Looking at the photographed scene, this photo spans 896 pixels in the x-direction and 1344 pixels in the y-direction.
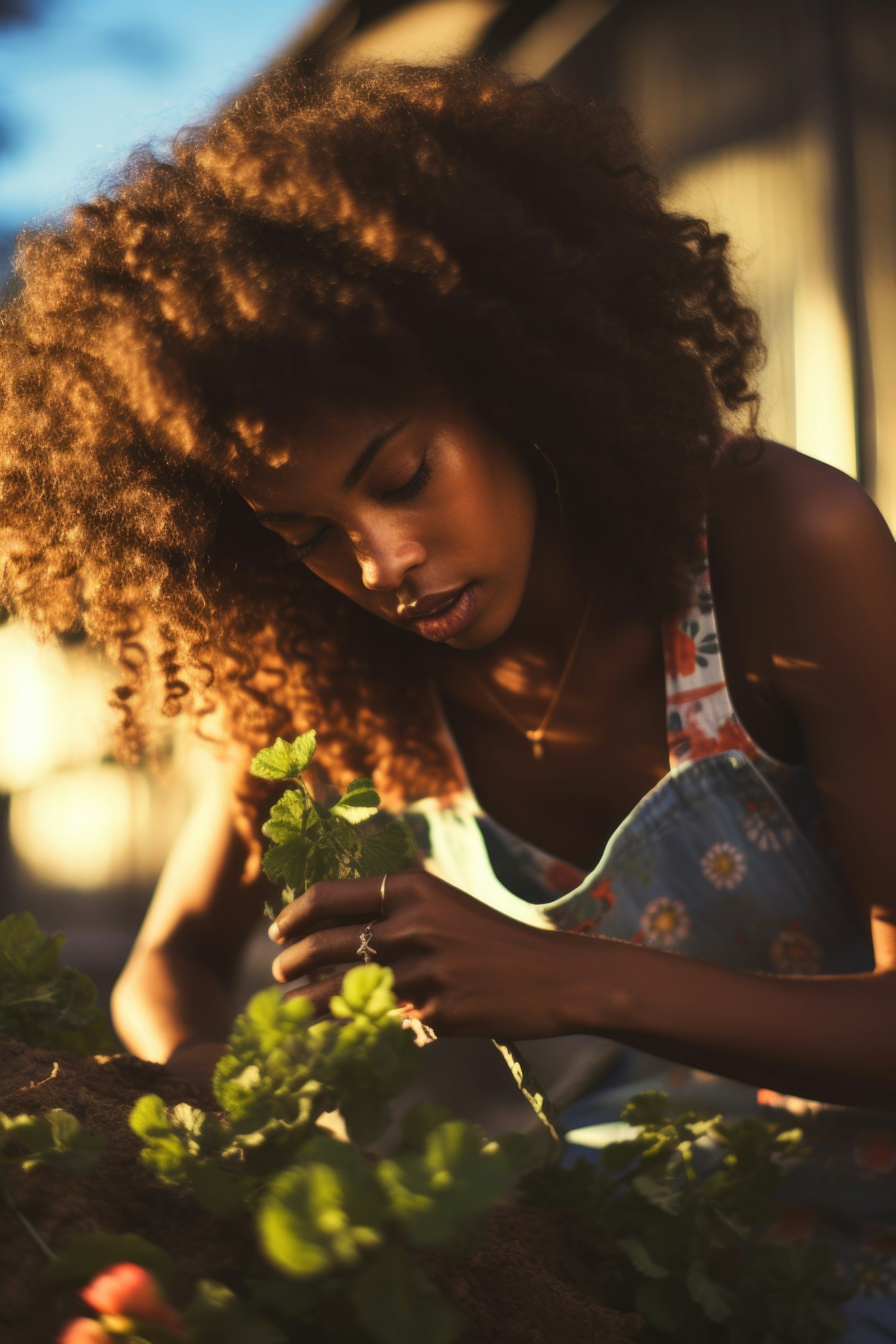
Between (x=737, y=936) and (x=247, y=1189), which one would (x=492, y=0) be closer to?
(x=737, y=936)

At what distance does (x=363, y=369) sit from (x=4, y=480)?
1.95 feet

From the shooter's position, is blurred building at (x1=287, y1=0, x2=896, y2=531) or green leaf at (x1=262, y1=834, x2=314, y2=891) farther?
blurred building at (x1=287, y1=0, x2=896, y2=531)

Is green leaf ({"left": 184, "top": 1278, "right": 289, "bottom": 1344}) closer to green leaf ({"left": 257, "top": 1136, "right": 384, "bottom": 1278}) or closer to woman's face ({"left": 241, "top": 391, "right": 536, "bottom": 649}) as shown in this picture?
green leaf ({"left": 257, "top": 1136, "right": 384, "bottom": 1278})

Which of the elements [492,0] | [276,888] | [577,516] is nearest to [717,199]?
[492,0]

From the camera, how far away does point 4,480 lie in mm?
1492

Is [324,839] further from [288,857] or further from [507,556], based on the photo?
[507,556]

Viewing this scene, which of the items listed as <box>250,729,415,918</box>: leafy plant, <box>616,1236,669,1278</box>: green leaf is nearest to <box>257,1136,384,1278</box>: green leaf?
<box>250,729,415,918</box>: leafy plant

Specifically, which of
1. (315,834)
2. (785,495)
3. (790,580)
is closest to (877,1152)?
(790,580)

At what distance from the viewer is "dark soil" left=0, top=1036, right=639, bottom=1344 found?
67 centimetres

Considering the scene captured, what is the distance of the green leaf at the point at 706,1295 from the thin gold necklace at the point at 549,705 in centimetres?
87

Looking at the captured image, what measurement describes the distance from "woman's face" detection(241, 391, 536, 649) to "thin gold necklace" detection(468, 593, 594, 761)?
A: 11.3 inches

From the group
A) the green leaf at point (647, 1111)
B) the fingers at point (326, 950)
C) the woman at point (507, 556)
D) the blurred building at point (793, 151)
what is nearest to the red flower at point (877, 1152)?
the woman at point (507, 556)

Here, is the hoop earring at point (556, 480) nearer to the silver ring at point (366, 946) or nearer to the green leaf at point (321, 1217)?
the silver ring at point (366, 946)

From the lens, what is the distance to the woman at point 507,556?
121cm
